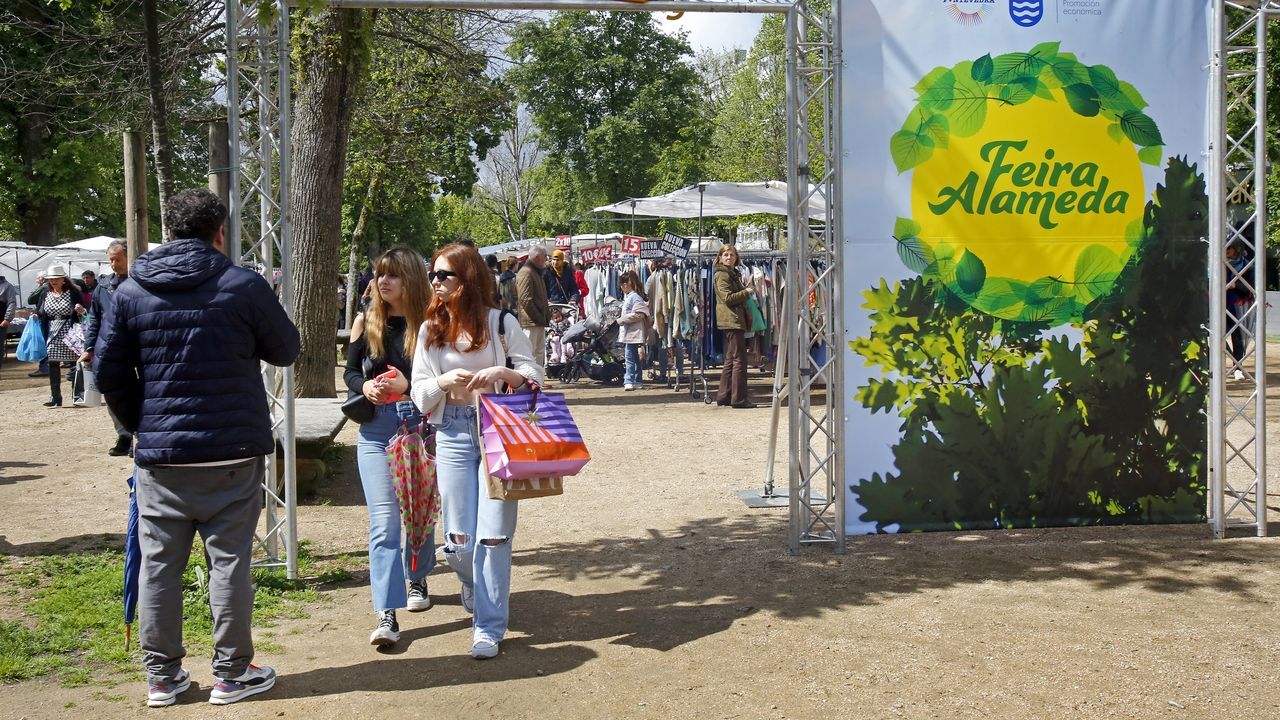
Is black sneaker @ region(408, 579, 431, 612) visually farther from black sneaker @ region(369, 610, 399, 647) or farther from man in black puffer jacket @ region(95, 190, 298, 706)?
man in black puffer jacket @ region(95, 190, 298, 706)

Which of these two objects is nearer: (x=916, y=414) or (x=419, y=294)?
(x=419, y=294)

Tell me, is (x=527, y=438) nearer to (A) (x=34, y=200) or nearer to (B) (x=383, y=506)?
(B) (x=383, y=506)

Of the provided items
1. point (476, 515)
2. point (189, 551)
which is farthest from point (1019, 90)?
point (189, 551)

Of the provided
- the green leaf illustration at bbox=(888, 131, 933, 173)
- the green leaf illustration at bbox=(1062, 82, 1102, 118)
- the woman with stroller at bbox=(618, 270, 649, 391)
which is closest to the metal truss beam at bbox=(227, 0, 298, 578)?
the green leaf illustration at bbox=(888, 131, 933, 173)

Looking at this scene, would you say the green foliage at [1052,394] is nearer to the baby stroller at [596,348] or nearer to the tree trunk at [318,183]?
the tree trunk at [318,183]

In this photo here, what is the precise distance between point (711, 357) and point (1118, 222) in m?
8.94

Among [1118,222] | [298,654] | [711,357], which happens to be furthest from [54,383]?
[1118,222]

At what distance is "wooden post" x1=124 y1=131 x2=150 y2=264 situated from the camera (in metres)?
9.65

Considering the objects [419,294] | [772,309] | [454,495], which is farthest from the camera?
[772,309]

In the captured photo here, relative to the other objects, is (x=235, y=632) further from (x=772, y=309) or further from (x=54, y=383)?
(x=54, y=383)

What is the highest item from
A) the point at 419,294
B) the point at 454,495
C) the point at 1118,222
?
the point at 1118,222

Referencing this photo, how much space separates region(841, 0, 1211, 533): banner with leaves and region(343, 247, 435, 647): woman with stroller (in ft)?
8.63

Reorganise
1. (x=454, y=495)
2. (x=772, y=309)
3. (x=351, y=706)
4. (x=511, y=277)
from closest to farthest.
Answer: (x=351, y=706)
(x=454, y=495)
(x=772, y=309)
(x=511, y=277)

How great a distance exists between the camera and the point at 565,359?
18.0 metres
